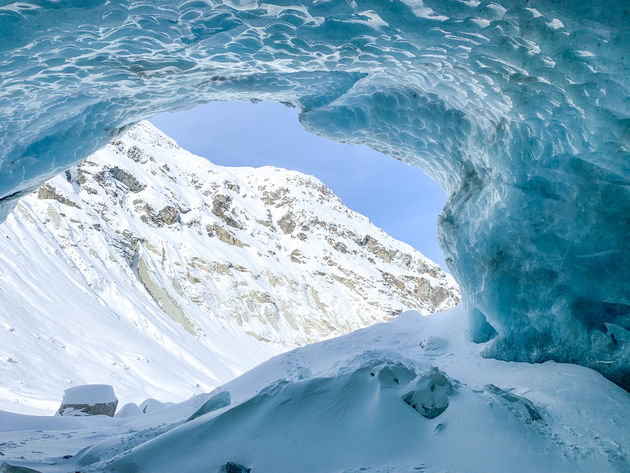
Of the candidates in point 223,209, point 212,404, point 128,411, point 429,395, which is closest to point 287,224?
point 223,209

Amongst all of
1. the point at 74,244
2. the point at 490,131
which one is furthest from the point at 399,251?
the point at 490,131

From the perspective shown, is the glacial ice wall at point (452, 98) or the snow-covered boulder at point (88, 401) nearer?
the glacial ice wall at point (452, 98)

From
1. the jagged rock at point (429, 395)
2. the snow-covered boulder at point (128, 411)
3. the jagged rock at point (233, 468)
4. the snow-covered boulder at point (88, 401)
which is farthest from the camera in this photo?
the snow-covered boulder at point (128, 411)

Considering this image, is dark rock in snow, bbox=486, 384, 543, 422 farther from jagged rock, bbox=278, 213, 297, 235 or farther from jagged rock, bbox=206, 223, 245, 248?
jagged rock, bbox=278, 213, 297, 235

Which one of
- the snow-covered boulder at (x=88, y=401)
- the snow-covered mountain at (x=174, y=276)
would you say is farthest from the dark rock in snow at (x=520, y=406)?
the snow-covered mountain at (x=174, y=276)

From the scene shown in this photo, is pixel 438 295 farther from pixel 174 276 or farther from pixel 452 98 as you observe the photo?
pixel 452 98

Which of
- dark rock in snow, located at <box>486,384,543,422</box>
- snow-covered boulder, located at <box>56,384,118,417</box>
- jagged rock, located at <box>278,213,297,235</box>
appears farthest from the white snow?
jagged rock, located at <box>278,213,297,235</box>

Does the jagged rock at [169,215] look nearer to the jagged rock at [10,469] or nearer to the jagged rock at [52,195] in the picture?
the jagged rock at [52,195]

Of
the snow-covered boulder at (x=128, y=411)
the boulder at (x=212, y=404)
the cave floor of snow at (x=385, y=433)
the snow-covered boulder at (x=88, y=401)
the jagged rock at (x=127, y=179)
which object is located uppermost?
the cave floor of snow at (x=385, y=433)
